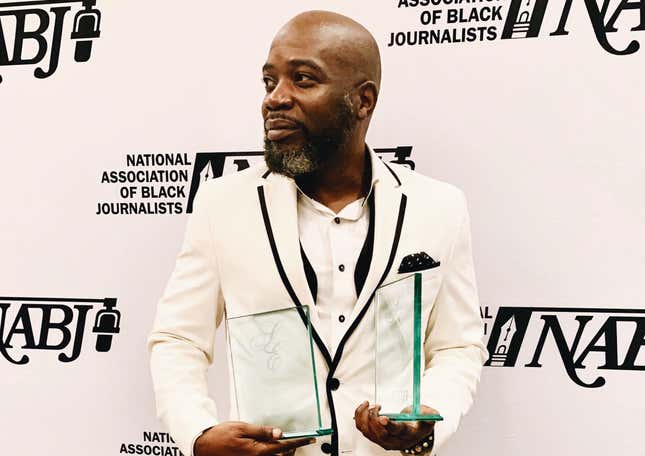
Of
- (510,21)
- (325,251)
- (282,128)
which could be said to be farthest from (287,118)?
(510,21)

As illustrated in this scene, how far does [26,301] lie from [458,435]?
3.99 ft

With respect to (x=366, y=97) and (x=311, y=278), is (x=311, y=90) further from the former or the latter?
(x=311, y=278)

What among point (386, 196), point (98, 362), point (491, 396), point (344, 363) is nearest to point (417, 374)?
point (344, 363)

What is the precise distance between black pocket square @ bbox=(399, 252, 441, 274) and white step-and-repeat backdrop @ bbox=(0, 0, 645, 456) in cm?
52

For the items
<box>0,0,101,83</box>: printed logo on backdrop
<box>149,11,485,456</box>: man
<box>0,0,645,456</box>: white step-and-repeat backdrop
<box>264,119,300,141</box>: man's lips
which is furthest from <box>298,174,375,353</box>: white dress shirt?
<box>0,0,101,83</box>: printed logo on backdrop

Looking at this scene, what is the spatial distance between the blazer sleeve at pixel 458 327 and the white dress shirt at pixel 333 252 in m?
0.20

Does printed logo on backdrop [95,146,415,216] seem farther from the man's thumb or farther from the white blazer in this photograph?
the man's thumb

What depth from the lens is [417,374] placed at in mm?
1373

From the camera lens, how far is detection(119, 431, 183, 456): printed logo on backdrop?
2.32 m

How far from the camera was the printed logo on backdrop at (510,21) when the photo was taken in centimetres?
201

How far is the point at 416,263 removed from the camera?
1623mm

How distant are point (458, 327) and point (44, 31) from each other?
55.3 inches

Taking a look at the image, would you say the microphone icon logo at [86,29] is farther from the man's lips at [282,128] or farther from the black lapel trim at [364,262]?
the black lapel trim at [364,262]

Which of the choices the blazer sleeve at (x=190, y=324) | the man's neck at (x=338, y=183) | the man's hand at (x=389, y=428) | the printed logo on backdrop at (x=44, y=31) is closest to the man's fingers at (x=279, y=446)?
the man's hand at (x=389, y=428)
